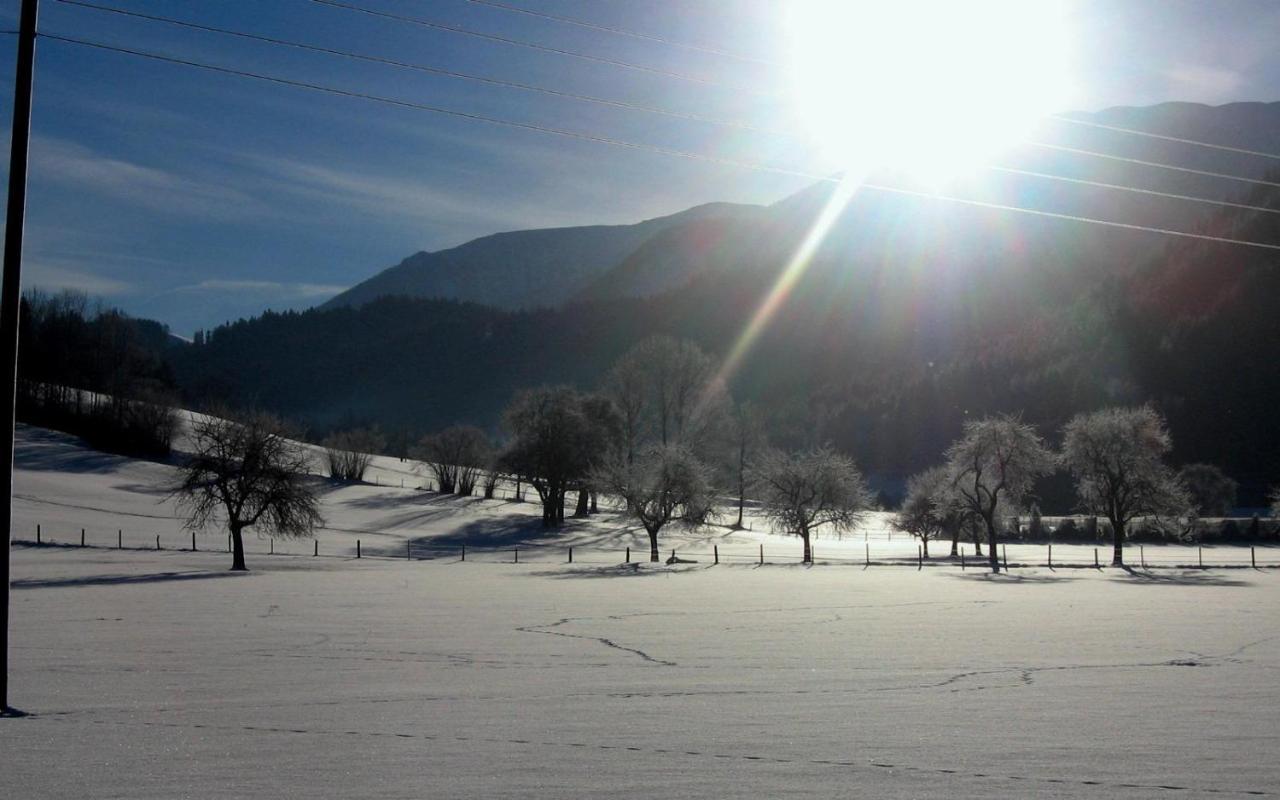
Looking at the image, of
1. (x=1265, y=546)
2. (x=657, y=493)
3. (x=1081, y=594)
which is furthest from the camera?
(x=1265, y=546)

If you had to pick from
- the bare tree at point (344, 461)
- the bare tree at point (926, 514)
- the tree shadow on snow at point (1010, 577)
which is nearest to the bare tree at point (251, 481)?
the tree shadow on snow at point (1010, 577)

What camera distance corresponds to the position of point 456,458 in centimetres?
9681

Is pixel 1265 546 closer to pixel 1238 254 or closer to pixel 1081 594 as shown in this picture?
pixel 1081 594

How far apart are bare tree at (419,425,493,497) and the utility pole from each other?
81234mm

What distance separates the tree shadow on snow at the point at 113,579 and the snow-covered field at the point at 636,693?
3.19ft

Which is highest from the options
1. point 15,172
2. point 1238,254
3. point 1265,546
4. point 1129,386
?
point 1238,254

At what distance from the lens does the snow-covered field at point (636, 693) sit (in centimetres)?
906

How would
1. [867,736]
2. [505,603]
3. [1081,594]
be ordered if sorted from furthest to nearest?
[1081,594]
[505,603]
[867,736]

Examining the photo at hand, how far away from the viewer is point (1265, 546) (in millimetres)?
84188

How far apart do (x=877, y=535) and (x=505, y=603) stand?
255 feet

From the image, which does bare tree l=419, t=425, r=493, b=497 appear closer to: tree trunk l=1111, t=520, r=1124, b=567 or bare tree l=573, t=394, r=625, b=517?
bare tree l=573, t=394, r=625, b=517

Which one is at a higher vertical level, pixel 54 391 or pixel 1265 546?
pixel 54 391

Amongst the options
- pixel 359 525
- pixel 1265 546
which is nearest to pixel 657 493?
pixel 359 525

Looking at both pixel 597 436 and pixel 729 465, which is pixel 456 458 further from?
pixel 729 465
